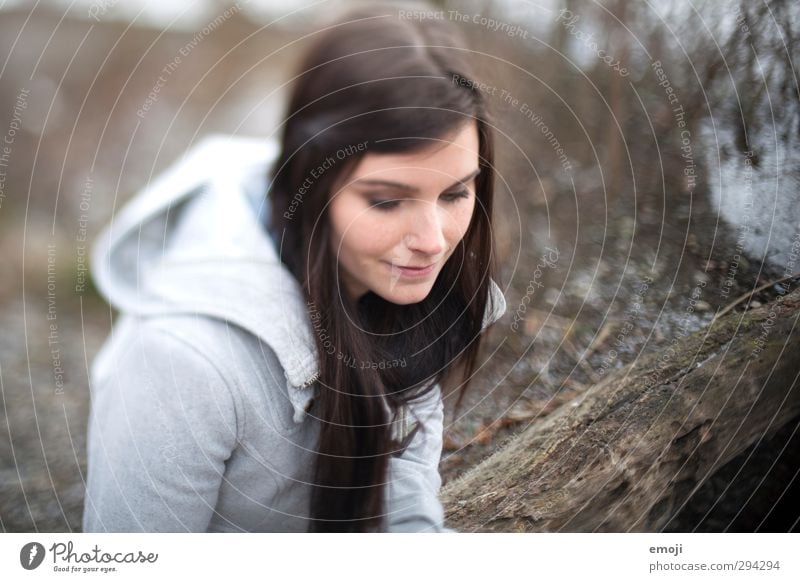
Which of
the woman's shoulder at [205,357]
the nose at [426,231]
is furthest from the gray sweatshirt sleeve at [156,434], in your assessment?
the nose at [426,231]

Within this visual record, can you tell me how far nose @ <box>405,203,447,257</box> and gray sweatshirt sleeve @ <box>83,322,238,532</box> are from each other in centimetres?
24

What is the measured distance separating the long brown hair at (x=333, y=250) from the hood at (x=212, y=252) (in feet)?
0.07

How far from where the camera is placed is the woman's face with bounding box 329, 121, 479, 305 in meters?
0.64

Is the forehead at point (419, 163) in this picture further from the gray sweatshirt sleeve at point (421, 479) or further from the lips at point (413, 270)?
the gray sweatshirt sleeve at point (421, 479)

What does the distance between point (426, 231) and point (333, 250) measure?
0.10 metres

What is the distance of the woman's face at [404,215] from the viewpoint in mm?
639

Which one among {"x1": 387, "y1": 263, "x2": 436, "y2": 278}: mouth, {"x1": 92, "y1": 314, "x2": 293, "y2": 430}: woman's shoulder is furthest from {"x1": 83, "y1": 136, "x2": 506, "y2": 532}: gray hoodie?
{"x1": 387, "y1": 263, "x2": 436, "y2": 278}: mouth

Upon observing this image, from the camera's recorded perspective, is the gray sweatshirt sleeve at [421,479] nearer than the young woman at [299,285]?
No

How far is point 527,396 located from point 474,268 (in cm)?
18

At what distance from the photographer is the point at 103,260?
0.68m

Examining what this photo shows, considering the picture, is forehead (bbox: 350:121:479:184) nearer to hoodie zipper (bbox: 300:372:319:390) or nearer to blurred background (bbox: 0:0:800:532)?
blurred background (bbox: 0:0:800:532)

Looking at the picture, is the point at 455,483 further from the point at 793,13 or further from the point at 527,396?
the point at 793,13

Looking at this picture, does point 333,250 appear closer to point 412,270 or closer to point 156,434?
point 412,270
